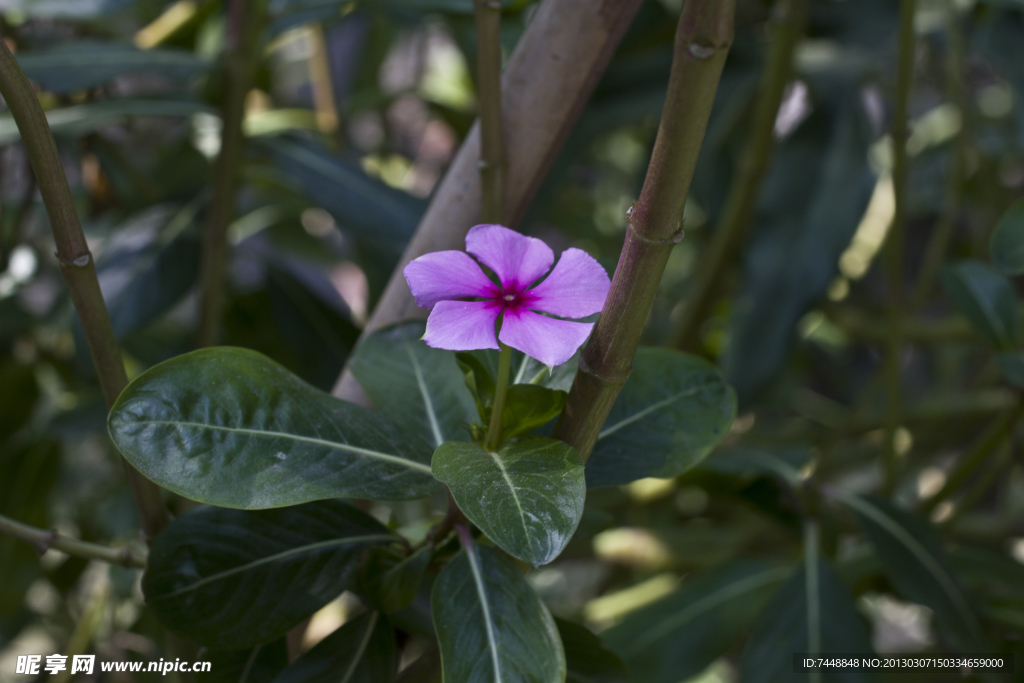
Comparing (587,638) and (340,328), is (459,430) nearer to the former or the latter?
(587,638)

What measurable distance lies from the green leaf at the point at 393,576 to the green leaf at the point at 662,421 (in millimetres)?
99

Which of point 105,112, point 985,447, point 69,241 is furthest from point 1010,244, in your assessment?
point 105,112

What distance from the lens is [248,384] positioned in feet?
1.12

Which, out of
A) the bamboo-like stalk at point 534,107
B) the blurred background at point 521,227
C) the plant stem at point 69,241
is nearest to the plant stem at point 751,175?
the blurred background at point 521,227

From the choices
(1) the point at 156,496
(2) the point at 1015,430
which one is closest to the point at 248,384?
(1) the point at 156,496

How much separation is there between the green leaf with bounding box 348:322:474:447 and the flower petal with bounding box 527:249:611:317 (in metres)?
0.13

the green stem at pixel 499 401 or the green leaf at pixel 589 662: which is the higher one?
the green stem at pixel 499 401

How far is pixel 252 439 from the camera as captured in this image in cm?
33

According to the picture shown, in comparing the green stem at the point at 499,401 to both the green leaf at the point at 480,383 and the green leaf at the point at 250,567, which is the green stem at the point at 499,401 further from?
the green leaf at the point at 250,567

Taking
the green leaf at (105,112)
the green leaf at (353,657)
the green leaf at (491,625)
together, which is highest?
the green leaf at (105,112)

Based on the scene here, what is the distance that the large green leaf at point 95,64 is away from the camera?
2.14ft

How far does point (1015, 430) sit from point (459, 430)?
0.58m

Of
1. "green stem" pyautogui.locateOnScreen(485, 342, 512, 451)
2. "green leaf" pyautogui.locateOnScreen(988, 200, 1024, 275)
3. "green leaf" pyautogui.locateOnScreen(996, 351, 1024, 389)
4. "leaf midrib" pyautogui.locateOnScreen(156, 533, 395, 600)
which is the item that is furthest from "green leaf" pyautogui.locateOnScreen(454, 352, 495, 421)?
"green leaf" pyautogui.locateOnScreen(996, 351, 1024, 389)

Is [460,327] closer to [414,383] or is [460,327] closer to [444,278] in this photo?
[444,278]
